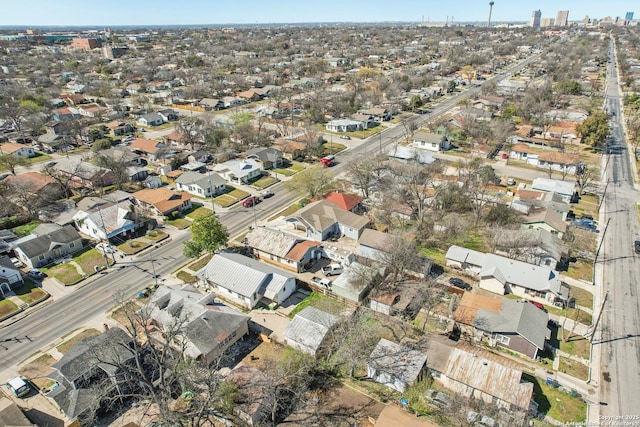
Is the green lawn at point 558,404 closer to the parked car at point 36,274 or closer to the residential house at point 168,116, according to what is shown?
the parked car at point 36,274

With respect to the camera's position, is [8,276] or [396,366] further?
[8,276]

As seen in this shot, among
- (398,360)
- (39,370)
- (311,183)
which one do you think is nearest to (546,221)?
(398,360)

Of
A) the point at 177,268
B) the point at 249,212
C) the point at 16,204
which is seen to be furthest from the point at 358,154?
the point at 16,204

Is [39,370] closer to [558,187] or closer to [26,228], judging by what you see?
[26,228]

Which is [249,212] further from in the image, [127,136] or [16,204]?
[127,136]

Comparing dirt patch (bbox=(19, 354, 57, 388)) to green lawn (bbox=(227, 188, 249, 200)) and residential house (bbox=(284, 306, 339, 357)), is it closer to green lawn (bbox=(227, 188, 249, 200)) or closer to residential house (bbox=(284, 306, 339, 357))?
residential house (bbox=(284, 306, 339, 357))

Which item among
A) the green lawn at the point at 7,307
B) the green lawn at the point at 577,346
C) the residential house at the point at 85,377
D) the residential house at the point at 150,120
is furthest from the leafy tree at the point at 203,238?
the residential house at the point at 150,120
